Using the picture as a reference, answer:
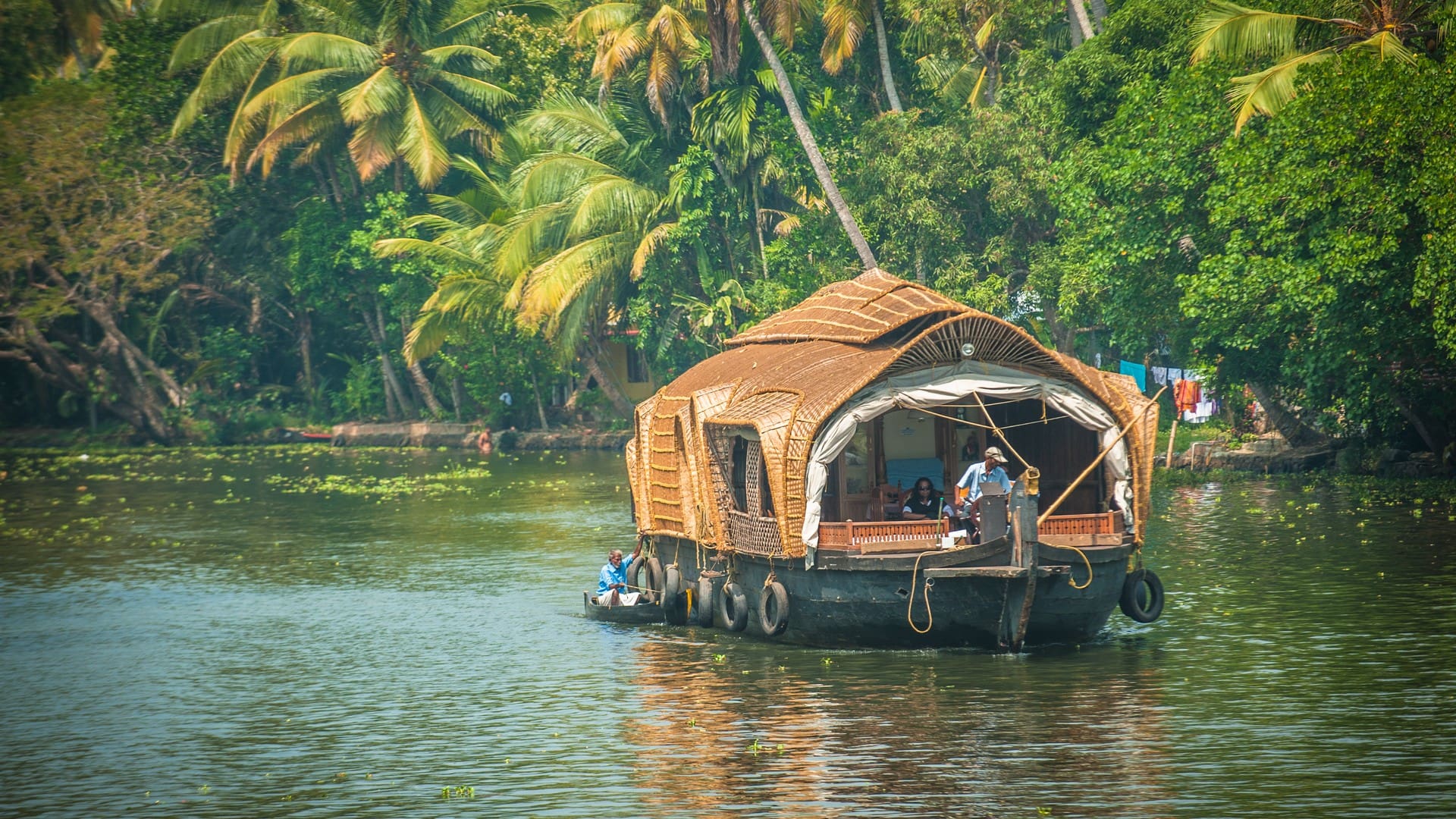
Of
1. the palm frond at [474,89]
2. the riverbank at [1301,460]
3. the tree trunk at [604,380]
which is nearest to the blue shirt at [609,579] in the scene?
the riverbank at [1301,460]

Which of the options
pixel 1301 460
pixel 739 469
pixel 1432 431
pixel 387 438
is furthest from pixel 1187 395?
pixel 739 469

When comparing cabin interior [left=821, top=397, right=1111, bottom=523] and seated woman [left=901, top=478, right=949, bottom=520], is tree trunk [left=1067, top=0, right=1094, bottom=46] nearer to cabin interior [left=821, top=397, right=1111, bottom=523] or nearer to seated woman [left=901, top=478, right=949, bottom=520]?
cabin interior [left=821, top=397, right=1111, bottom=523]

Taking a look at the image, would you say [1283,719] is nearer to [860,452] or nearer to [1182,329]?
[860,452]

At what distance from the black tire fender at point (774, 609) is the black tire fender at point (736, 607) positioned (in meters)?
0.40

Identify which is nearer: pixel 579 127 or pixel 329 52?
pixel 579 127

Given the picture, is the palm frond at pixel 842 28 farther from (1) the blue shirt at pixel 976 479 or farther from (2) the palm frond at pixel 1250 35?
(1) the blue shirt at pixel 976 479

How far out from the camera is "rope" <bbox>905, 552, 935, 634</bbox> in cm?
1426

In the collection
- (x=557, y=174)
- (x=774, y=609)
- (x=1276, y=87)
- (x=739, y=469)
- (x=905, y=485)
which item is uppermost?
(x=557, y=174)

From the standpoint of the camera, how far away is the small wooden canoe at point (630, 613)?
18.2m

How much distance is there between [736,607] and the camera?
1647cm

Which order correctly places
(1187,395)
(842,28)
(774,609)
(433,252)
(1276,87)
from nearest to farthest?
(774,609) < (1276,87) < (842,28) < (1187,395) < (433,252)

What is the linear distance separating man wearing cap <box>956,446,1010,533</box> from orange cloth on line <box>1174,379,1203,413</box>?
930 inches

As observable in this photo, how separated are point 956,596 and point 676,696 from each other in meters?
2.61

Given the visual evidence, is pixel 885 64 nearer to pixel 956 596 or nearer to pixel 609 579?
pixel 609 579
